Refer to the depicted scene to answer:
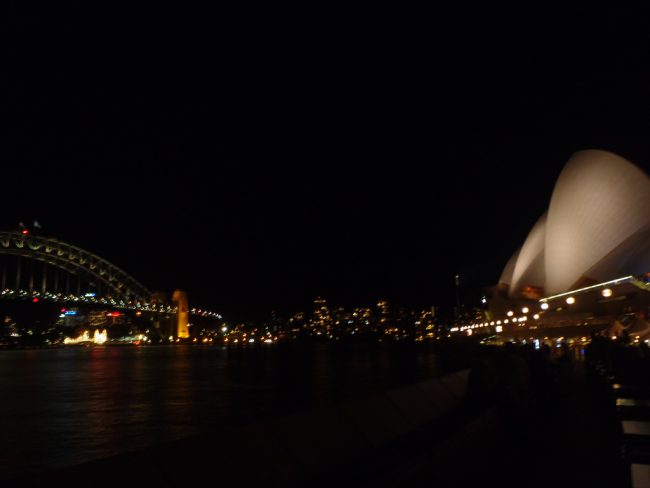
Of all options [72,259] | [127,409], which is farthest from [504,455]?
[72,259]

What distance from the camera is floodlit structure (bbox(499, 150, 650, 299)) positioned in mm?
35656

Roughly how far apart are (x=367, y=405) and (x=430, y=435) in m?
1.09

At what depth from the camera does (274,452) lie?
5777 mm

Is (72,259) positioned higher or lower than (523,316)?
higher

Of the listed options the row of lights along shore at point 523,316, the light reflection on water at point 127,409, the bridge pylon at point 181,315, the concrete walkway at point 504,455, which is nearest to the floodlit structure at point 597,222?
the row of lights along shore at point 523,316

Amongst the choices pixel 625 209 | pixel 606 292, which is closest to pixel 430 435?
pixel 606 292

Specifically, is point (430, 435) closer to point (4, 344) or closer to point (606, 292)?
point (606, 292)

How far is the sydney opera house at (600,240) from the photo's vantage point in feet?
115

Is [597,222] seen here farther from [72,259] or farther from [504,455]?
[72,259]

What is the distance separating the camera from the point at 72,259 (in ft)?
389

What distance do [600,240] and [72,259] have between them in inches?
3862

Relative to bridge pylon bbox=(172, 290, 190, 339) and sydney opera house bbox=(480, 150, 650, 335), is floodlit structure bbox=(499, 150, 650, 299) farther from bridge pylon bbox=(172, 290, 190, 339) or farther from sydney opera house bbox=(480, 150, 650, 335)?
bridge pylon bbox=(172, 290, 190, 339)

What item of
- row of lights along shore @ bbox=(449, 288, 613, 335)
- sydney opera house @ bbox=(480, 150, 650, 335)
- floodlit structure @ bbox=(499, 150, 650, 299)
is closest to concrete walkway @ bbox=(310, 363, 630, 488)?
sydney opera house @ bbox=(480, 150, 650, 335)

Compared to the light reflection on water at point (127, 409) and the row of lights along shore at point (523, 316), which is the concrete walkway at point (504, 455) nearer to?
the light reflection on water at point (127, 409)
